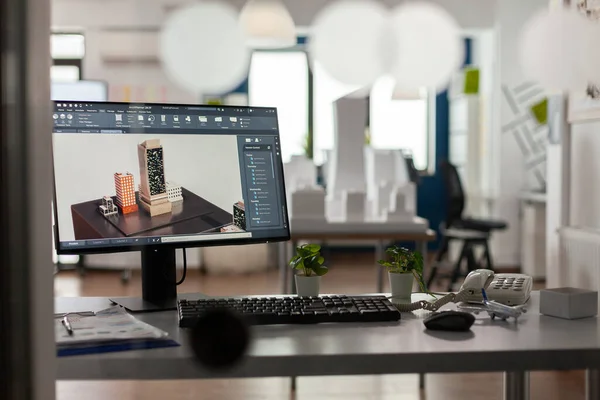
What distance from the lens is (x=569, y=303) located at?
1.42 metres

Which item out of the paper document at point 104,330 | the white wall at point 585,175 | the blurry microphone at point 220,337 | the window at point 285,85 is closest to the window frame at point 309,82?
the window at point 285,85

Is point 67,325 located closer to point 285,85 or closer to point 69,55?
point 69,55

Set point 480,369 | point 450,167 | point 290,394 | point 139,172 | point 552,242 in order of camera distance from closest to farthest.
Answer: point 480,369
point 139,172
point 290,394
point 552,242
point 450,167

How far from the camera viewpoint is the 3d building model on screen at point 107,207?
5.02 feet

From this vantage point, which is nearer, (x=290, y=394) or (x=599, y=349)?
(x=599, y=349)

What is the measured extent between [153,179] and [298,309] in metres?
0.43

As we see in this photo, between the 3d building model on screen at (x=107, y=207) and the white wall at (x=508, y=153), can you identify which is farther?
the white wall at (x=508, y=153)

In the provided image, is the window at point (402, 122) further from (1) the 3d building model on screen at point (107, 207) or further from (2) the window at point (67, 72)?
(1) the 3d building model on screen at point (107, 207)

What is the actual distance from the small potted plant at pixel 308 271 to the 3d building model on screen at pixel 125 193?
0.37m

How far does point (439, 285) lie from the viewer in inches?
244

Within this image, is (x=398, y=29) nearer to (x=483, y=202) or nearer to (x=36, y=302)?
(x=483, y=202)

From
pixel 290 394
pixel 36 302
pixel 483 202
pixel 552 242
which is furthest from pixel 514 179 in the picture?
pixel 36 302

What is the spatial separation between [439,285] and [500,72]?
7.42 feet

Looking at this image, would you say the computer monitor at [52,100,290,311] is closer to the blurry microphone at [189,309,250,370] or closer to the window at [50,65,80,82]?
the blurry microphone at [189,309,250,370]
